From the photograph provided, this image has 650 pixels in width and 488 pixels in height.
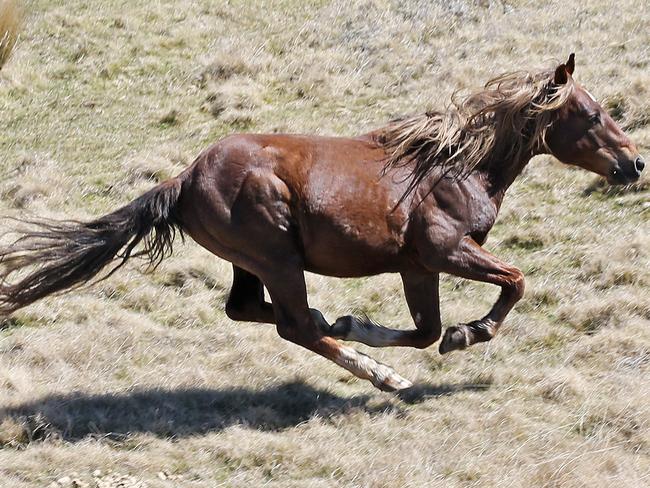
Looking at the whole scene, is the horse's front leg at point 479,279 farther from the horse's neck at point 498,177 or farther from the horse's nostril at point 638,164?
the horse's nostril at point 638,164

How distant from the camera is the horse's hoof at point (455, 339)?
286 inches

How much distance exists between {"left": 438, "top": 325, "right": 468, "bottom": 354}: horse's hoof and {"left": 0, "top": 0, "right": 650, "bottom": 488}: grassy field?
0.35 m

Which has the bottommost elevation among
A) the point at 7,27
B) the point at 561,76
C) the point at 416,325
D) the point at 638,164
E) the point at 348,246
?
the point at 416,325

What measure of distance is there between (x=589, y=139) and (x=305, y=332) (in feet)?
8.47

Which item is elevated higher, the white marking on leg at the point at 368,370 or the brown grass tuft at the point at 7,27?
the brown grass tuft at the point at 7,27

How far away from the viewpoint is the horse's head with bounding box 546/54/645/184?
25.6ft

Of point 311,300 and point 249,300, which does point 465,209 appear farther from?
point 311,300

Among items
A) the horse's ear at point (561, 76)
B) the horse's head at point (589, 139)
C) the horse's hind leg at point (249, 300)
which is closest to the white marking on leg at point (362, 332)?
the horse's hind leg at point (249, 300)

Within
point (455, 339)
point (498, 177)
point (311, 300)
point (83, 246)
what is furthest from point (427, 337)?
point (83, 246)

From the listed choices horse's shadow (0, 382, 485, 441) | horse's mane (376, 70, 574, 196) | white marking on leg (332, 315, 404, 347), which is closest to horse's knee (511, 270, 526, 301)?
horse's shadow (0, 382, 485, 441)

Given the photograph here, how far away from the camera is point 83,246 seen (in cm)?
732

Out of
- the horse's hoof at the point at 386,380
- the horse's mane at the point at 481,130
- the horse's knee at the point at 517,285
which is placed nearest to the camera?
the horse's hoof at the point at 386,380

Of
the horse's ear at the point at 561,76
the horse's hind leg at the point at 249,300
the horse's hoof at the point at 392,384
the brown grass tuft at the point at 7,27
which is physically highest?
the brown grass tuft at the point at 7,27

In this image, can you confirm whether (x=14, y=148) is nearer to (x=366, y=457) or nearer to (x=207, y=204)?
(x=207, y=204)
